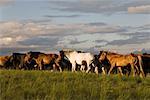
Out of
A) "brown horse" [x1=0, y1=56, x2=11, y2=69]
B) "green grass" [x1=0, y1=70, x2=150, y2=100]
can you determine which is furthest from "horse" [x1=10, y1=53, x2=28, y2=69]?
"green grass" [x1=0, y1=70, x2=150, y2=100]

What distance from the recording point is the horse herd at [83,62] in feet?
89.0

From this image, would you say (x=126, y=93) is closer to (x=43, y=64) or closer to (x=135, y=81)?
(x=135, y=81)

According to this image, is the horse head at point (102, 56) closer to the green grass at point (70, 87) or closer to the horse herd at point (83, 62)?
the horse herd at point (83, 62)

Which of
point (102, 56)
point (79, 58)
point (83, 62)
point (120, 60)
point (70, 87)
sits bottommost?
point (70, 87)

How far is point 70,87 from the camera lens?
17.4m

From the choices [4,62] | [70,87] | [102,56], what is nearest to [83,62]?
[102,56]

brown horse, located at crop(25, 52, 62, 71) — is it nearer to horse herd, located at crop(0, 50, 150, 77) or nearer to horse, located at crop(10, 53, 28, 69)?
horse herd, located at crop(0, 50, 150, 77)

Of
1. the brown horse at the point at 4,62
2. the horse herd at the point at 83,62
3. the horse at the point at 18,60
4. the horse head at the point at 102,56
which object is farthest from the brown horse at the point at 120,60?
the brown horse at the point at 4,62

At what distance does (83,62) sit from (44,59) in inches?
119

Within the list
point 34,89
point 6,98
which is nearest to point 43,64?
point 34,89

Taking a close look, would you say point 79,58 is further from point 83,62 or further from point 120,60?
point 120,60

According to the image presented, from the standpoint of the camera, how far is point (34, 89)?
17.0m

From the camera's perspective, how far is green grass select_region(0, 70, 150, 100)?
15.5 metres

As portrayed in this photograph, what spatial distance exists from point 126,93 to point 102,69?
1093 centimetres
